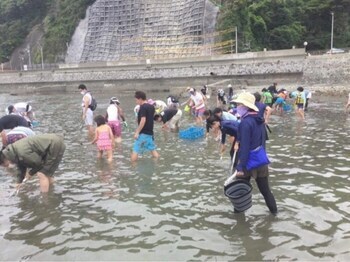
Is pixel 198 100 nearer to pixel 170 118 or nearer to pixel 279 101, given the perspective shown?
pixel 170 118

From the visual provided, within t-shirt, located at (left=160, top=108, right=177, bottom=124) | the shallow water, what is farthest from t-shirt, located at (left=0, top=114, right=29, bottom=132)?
t-shirt, located at (left=160, top=108, right=177, bottom=124)

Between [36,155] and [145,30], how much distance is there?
65.5 metres

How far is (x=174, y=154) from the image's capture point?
12266mm

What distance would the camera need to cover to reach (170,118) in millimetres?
15945

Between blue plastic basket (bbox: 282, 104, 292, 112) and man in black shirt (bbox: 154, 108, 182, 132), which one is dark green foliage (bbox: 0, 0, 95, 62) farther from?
man in black shirt (bbox: 154, 108, 182, 132)

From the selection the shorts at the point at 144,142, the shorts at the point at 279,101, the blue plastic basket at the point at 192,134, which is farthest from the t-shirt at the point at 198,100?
the shorts at the point at 144,142

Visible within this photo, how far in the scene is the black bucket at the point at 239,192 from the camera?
662 centimetres

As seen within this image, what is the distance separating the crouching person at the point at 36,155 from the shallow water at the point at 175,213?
59 cm

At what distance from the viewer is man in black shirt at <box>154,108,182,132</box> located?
51.0 ft

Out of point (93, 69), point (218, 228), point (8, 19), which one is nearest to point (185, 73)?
point (93, 69)

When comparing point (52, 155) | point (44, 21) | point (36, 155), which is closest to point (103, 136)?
point (52, 155)

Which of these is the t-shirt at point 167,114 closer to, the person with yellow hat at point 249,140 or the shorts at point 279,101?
the shorts at point 279,101

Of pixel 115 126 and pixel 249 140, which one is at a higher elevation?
pixel 249 140

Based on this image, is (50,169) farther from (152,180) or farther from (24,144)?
(152,180)
